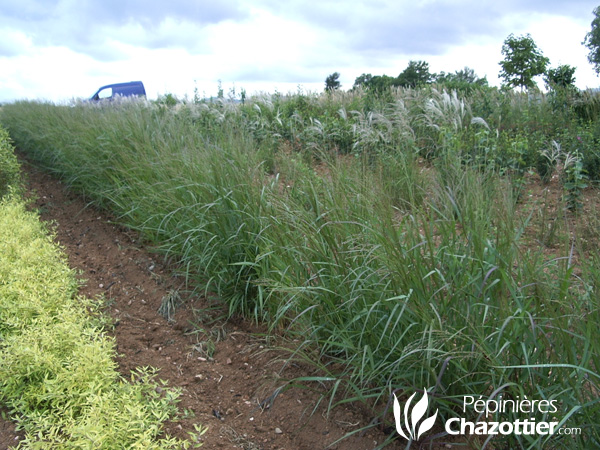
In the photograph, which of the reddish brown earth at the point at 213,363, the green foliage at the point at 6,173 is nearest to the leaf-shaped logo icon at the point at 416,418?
the reddish brown earth at the point at 213,363

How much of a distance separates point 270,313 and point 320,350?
694 mm

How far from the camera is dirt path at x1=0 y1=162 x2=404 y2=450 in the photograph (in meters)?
2.69

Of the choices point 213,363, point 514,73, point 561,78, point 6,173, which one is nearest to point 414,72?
point 514,73

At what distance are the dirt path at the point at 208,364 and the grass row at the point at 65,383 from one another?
147 millimetres

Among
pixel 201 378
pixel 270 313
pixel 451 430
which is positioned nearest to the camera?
pixel 451 430

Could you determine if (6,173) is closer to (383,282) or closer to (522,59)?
(383,282)

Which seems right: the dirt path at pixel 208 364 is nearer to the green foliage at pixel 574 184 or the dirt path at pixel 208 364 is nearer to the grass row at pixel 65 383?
the grass row at pixel 65 383

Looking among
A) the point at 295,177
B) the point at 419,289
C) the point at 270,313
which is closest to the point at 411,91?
the point at 295,177

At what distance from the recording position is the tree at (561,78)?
861 cm

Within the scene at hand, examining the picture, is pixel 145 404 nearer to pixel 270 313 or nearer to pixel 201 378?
pixel 201 378

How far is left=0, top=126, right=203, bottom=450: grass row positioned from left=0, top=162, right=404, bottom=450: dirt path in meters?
0.15

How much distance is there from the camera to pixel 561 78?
8.90m

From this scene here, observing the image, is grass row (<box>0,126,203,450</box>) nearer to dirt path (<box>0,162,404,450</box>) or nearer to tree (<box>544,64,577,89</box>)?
dirt path (<box>0,162,404,450</box>)

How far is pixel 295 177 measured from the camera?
13.1ft
